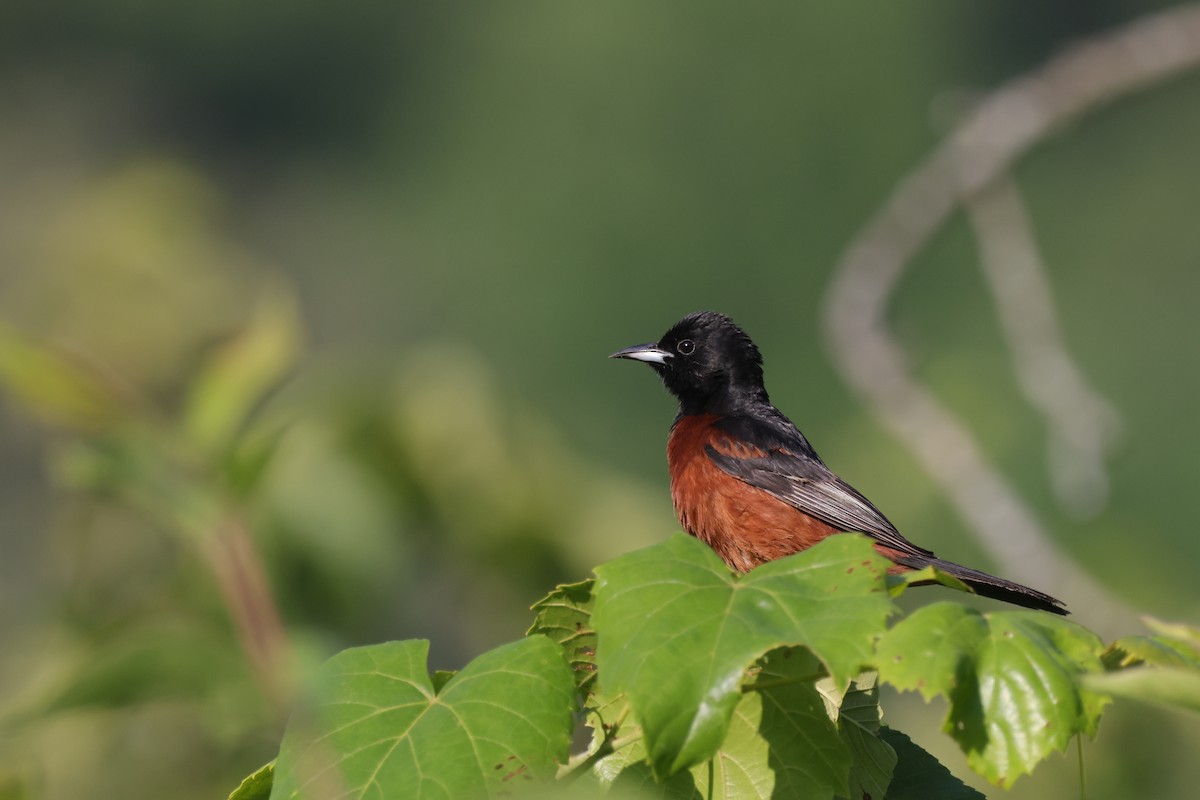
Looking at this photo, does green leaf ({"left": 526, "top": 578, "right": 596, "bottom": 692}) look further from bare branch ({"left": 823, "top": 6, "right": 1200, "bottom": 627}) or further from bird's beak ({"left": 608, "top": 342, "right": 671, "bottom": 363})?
bare branch ({"left": 823, "top": 6, "right": 1200, "bottom": 627})

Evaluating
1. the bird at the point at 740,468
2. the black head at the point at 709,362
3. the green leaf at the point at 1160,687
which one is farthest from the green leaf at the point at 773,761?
the black head at the point at 709,362

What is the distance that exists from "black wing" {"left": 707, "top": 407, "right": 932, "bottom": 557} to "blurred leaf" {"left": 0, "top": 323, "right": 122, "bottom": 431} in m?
2.61

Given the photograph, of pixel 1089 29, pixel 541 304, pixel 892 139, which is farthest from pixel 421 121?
pixel 1089 29

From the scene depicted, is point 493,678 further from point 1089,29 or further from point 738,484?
point 1089,29

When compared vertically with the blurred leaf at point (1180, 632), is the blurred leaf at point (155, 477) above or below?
below

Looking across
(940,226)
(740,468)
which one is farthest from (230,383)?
(940,226)

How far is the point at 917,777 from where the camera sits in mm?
1856

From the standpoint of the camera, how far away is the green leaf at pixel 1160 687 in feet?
4.15

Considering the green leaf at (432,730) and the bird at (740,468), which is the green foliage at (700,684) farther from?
the bird at (740,468)

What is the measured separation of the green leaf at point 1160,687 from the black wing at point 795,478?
8.87 feet

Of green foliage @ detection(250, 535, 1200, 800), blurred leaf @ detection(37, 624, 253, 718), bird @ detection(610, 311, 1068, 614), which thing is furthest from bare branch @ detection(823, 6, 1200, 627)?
blurred leaf @ detection(37, 624, 253, 718)

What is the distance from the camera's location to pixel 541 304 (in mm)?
44750

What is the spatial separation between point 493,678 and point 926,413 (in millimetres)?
3405

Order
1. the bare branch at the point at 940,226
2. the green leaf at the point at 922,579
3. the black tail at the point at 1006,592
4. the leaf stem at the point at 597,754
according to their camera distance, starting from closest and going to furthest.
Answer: the green leaf at the point at 922,579 → the leaf stem at the point at 597,754 → the black tail at the point at 1006,592 → the bare branch at the point at 940,226
